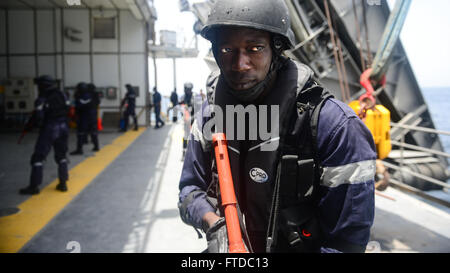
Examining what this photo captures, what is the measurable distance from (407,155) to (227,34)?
295 inches

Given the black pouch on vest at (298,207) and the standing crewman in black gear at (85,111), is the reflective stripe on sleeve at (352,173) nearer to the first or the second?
the black pouch on vest at (298,207)

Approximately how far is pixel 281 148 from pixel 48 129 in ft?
16.4

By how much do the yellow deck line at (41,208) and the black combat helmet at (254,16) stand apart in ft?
11.2

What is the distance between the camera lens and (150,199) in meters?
5.01


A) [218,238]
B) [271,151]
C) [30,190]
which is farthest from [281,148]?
[30,190]

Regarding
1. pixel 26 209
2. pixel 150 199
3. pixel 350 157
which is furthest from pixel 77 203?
pixel 350 157

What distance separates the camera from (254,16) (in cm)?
129

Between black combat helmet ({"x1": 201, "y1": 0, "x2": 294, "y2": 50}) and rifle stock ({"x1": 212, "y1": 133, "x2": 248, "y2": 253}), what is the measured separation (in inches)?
19.5

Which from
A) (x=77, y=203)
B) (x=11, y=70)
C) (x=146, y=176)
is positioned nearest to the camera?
(x=77, y=203)

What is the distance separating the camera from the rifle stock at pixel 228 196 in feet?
3.78

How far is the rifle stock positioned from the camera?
1.15m

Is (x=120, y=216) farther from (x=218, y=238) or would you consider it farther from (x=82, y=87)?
(x=82, y=87)

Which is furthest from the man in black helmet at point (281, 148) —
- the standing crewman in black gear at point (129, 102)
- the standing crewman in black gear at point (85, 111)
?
the standing crewman in black gear at point (129, 102)
